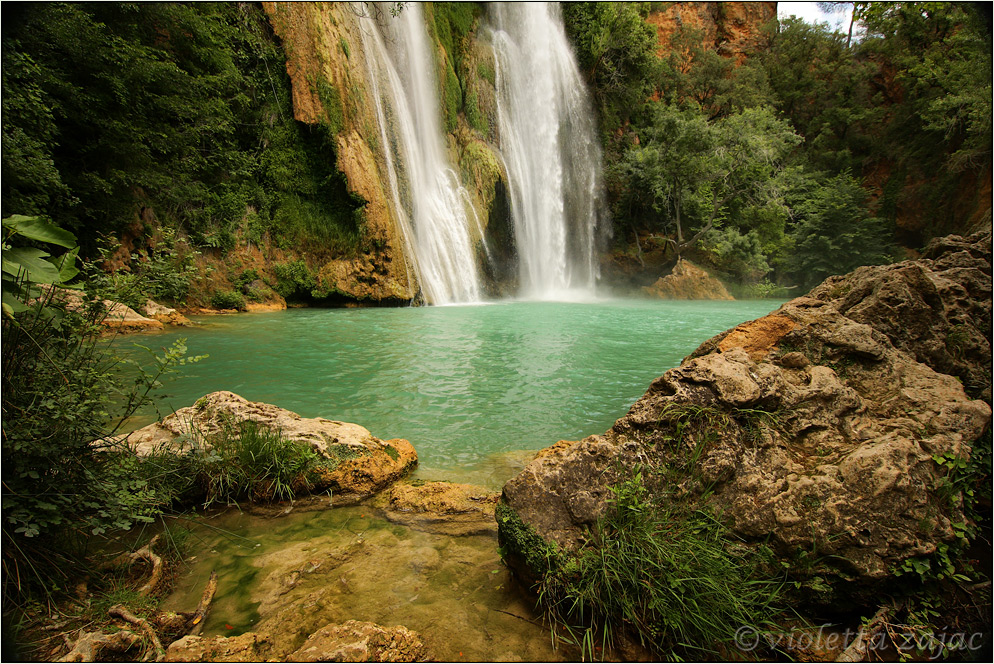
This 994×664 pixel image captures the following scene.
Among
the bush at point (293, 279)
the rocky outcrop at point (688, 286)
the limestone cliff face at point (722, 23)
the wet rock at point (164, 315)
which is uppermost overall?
the limestone cliff face at point (722, 23)

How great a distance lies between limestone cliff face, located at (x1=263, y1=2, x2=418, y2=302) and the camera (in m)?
14.6

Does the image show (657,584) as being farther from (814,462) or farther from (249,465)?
(249,465)

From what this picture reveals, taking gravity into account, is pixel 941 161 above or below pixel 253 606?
above

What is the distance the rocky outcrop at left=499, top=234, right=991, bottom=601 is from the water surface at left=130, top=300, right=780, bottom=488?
1596 millimetres

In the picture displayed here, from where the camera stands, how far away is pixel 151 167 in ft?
40.1

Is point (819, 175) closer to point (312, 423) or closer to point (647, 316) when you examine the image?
point (647, 316)

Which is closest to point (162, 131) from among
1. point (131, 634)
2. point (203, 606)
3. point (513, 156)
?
point (513, 156)

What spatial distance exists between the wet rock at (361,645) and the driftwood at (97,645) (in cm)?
59

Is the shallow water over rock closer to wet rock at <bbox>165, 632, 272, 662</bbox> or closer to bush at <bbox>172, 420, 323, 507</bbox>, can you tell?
wet rock at <bbox>165, 632, 272, 662</bbox>

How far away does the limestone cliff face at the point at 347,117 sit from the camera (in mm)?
14609

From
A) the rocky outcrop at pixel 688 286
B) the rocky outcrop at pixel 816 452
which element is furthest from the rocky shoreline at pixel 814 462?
the rocky outcrop at pixel 688 286

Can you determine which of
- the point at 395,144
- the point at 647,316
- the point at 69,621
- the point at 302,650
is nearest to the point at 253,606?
the point at 302,650

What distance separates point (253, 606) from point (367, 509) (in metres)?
1.02

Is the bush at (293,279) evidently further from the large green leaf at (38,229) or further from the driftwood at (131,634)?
the driftwood at (131,634)
